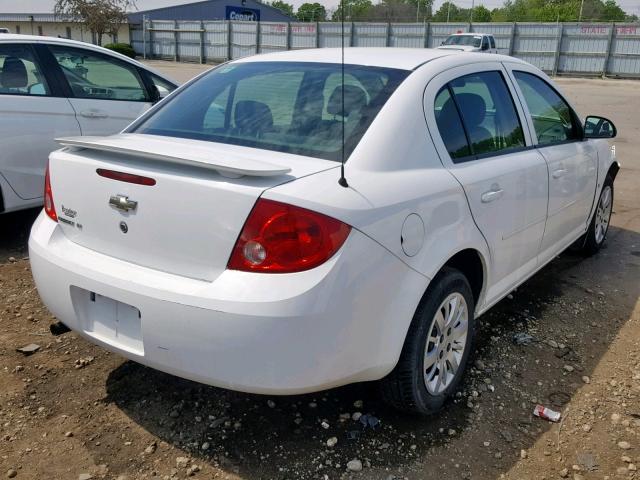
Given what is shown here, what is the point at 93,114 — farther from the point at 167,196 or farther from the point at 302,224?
the point at 302,224

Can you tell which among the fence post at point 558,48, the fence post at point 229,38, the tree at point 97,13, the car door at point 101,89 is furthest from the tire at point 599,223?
the tree at point 97,13

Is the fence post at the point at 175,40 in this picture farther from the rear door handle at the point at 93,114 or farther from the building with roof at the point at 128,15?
the rear door handle at the point at 93,114

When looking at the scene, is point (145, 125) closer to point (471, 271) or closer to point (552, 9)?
point (471, 271)

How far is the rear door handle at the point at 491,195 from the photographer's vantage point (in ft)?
9.77

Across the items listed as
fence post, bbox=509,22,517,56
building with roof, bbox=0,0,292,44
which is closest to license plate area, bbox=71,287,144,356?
fence post, bbox=509,22,517,56

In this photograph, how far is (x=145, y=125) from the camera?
3250 mm

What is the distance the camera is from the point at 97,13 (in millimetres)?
36188

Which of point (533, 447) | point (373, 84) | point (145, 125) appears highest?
point (373, 84)


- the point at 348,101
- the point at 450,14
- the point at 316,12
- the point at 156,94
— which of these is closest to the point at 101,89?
the point at 156,94

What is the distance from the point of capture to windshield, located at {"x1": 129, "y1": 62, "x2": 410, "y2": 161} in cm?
272

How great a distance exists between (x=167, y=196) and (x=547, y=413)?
2.08 meters

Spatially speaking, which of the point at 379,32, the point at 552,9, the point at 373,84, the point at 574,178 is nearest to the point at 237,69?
the point at 373,84

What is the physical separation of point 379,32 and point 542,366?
107 ft

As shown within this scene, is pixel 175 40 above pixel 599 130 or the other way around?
above
